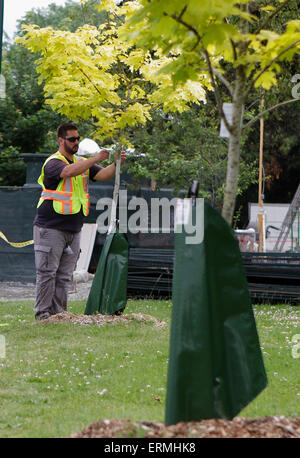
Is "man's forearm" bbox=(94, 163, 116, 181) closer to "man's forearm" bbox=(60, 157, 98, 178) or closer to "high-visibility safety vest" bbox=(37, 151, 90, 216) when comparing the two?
"high-visibility safety vest" bbox=(37, 151, 90, 216)

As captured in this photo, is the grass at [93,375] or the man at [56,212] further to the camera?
the man at [56,212]

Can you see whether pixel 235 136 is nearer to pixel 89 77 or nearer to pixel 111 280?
pixel 111 280

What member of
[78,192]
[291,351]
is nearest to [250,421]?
[291,351]

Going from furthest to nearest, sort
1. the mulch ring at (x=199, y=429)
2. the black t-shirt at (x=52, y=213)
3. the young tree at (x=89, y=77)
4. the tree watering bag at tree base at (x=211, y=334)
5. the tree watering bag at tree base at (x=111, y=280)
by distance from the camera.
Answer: the young tree at (x=89, y=77) → the tree watering bag at tree base at (x=111, y=280) → the black t-shirt at (x=52, y=213) → the tree watering bag at tree base at (x=211, y=334) → the mulch ring at (x=199, y=429)

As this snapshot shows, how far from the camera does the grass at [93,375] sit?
4.05 meters

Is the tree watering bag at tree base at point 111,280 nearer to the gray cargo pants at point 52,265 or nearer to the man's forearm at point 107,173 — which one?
the gray cargo pants at point 52,265

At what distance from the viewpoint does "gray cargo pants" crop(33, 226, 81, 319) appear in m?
7.42

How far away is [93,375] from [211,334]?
2.20m

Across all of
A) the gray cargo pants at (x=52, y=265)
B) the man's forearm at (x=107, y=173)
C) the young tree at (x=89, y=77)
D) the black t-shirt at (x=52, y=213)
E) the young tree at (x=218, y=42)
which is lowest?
the gray cargo pants at (x=52, y=265)

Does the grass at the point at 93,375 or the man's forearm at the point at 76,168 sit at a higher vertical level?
the man's forearm at the point at 76,168

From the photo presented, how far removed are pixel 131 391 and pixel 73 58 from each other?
499 centimetres

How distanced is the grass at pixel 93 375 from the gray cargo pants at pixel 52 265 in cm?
33

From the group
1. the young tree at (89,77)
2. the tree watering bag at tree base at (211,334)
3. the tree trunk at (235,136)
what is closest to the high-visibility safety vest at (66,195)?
the young tree at (89,77)

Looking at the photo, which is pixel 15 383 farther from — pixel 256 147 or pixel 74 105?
pixel 256 147
